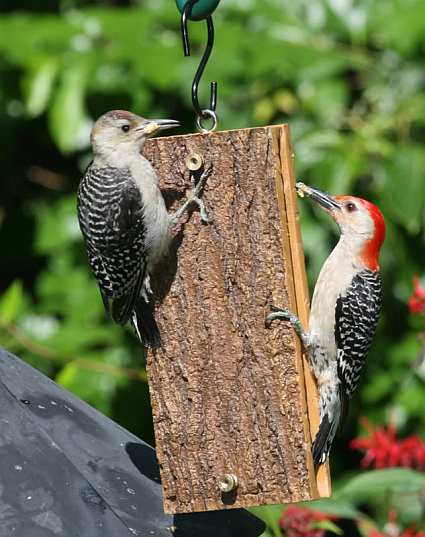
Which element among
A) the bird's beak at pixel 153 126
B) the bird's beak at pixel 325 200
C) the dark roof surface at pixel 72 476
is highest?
the bird's beak at pixel 153 126

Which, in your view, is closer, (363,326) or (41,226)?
(363,326)

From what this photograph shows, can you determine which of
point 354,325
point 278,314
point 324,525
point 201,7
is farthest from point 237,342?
point 201,7

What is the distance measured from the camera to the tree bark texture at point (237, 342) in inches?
129

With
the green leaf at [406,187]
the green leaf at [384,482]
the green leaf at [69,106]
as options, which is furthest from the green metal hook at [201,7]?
the green leaf at [69,106]

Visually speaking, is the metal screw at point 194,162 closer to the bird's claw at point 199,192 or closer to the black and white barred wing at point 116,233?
the bird's claw at point 199,192

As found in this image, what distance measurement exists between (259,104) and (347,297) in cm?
225

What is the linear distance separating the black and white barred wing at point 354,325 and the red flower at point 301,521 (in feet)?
1.25

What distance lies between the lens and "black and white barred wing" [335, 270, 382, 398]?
12.4ft

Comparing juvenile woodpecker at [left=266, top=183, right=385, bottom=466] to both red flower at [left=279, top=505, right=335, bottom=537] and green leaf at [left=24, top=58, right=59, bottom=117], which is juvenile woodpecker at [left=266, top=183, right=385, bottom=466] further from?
green leaf at [left=24, top=58, right=59, bottom=117]

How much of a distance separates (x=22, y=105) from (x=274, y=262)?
3.45m

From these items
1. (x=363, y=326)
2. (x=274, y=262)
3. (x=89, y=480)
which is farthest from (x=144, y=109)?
(x=89, y=480)

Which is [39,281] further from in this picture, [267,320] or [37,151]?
[267,320]

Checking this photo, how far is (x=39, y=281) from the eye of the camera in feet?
21.6

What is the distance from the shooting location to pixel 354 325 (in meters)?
3.81
